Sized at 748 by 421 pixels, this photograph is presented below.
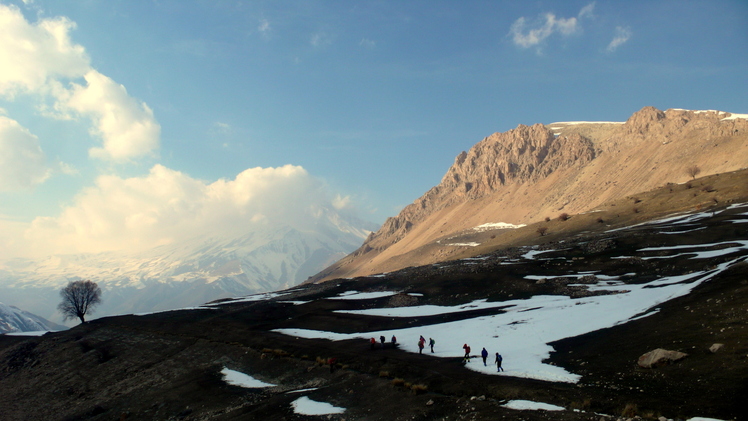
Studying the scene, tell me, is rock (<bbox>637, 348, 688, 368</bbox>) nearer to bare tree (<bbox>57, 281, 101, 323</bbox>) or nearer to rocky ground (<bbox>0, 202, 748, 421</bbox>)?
rocky ground (<bbox>0, 202, 748, 421</bbox>)

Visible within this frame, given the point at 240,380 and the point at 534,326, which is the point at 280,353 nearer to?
the point at 240,380

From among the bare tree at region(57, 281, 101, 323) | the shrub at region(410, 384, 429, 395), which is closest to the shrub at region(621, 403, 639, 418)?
the shrub at region(410, 384, 429, 395)

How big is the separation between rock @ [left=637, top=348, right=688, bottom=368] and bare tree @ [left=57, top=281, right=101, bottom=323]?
351 ft

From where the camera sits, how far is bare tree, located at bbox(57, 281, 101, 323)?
306ft

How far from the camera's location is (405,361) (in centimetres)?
3272

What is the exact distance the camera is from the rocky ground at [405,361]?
20.9 meters

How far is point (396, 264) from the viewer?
191m

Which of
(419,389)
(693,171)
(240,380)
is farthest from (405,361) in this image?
(693,171)

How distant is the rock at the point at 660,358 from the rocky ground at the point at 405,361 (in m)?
0.36

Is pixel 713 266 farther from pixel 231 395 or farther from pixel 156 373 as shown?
Answer: pixel 156 373

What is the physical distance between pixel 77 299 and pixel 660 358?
365ft

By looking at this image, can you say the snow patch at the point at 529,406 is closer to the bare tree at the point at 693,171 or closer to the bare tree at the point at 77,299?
the bare tree at the point at 77,299

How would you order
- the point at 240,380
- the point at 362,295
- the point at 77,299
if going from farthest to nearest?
the point at 77,299 < the point at 362,295 < the point at 240,380

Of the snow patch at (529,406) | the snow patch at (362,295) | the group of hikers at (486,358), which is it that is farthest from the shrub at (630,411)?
the snow patch at (362,295)
